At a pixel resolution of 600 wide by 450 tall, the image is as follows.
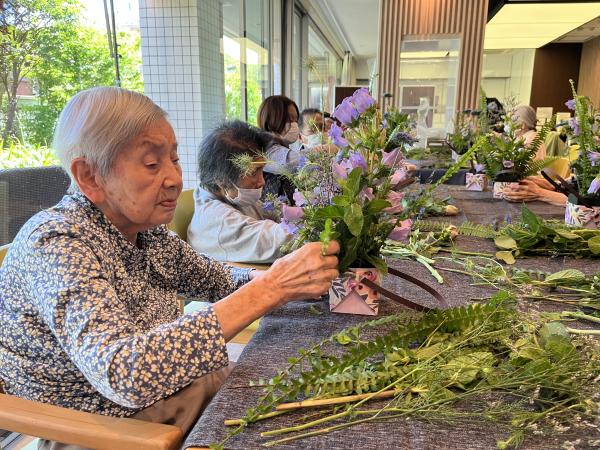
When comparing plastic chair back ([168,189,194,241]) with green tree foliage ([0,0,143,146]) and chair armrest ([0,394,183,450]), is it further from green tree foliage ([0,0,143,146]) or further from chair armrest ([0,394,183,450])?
chair armrest ([0,394,183,450])

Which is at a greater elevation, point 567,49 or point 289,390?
point 567,49

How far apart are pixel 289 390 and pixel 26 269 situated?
1.84 feet

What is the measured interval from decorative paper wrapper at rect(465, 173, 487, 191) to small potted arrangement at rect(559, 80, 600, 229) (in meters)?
1.13

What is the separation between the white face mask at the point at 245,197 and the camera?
185 centimetres

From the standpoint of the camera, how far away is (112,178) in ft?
3.03

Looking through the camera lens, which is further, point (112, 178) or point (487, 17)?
point (487, 17)

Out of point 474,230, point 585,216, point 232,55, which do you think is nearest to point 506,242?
point 474,230

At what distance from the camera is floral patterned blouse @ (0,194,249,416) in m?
0.72

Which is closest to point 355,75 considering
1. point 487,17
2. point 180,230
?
point 487,17

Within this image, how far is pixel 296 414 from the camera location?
65 cm

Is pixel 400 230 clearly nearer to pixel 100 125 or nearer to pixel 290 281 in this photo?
pixel 290 281

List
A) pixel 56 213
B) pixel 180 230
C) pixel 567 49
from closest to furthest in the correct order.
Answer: pixel 56 213 → pixel 180 230 → pixel 567 49

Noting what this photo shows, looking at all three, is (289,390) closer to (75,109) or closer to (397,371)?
(397,371)

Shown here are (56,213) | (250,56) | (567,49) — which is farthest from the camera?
(567,49)
